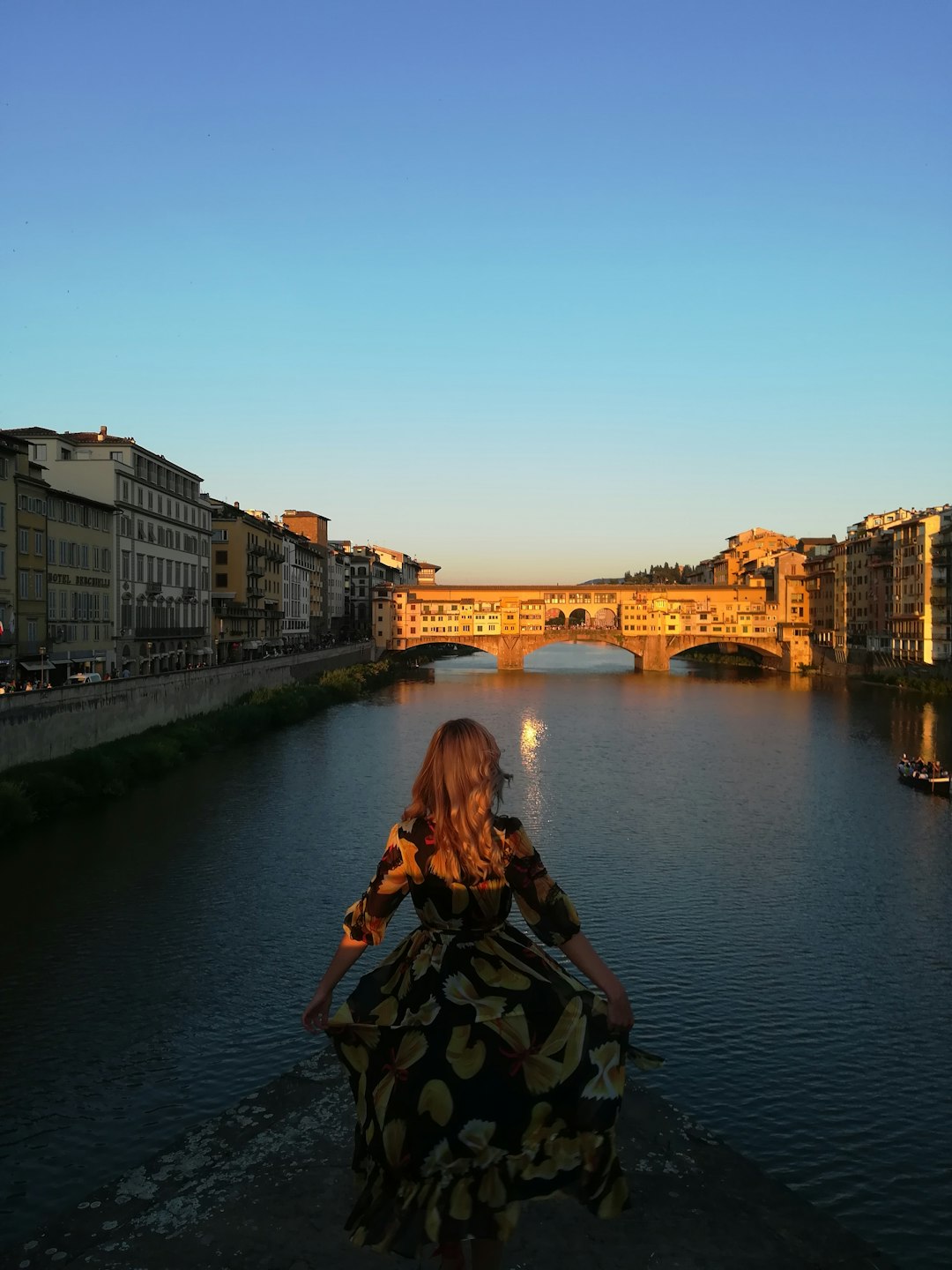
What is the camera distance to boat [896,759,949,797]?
30891mm

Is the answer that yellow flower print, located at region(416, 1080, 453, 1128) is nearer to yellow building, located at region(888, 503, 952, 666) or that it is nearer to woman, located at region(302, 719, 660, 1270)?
woman, located at region(302, 719, 660, 1270)

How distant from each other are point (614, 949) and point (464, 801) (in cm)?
1336

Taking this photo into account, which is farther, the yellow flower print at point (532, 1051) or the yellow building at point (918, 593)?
the yellow building at point (918, 593)

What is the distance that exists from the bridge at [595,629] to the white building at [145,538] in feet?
115

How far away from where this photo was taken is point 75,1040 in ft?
41.7

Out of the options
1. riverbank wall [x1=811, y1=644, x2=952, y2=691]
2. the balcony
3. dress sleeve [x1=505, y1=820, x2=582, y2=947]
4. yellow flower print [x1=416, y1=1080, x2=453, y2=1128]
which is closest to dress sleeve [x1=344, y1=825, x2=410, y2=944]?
dress sleeve [x1=505, y1=820, x2=582, y2=947]

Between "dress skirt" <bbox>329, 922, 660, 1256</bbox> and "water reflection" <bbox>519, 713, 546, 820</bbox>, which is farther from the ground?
"dress skirt" <bbox>329, 922, 660, 1256</bbox>

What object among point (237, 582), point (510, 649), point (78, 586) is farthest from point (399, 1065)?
point (510, 649)

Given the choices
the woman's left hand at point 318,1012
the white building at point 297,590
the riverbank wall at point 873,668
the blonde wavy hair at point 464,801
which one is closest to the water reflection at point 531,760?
the woman's left hand at point 318,1012

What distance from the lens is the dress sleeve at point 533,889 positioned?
148 inches

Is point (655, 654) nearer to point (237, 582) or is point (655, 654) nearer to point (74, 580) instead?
point (237, 582)

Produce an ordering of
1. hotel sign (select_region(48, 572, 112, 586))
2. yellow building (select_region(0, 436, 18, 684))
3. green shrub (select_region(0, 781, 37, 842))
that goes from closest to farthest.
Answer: green shrub (select_region(0, 781, 37, 842)) < yellow building (select_region(0, 436, 18, 684)) < hotel sign (select_region(48, 572, 112, 586))

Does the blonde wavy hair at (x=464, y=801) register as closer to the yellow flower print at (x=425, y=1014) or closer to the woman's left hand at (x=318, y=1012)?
the yellow flower print at (x=425, y=1014)

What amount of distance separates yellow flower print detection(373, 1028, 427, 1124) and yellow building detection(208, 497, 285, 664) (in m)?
58.1
